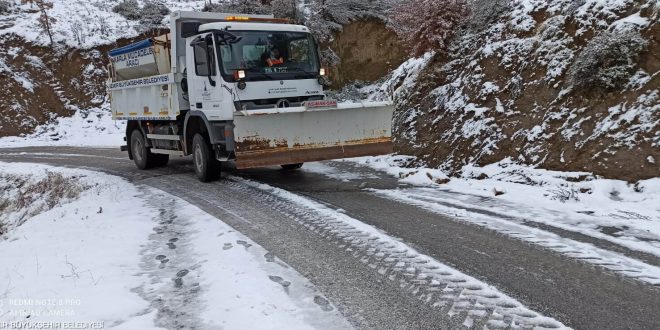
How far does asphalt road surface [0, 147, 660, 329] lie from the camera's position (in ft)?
12.2

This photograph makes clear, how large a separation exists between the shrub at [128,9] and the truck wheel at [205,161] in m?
19.6

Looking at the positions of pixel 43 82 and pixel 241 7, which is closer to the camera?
pixel 241 7

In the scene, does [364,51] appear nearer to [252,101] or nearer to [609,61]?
[252,101]

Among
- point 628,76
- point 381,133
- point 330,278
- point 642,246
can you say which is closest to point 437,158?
point 381,133

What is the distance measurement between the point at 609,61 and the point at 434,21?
452cm

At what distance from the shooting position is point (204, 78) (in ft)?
30.1

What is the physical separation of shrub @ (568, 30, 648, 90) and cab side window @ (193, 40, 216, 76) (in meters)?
6.26

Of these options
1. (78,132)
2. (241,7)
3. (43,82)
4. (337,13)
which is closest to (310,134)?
(337,13)

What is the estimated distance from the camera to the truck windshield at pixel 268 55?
29.1ft

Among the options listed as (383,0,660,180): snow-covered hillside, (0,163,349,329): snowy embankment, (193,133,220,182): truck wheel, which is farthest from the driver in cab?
(383,0,660,180): snow-covered hillside

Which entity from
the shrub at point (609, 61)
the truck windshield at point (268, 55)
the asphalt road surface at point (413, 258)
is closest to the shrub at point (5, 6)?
the truck windshield at point (268, 55)

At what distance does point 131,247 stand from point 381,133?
5.00m

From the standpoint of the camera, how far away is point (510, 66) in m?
9.99

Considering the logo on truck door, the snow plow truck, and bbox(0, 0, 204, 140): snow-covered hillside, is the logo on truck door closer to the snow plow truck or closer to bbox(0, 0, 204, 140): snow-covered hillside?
the snow plow truck
